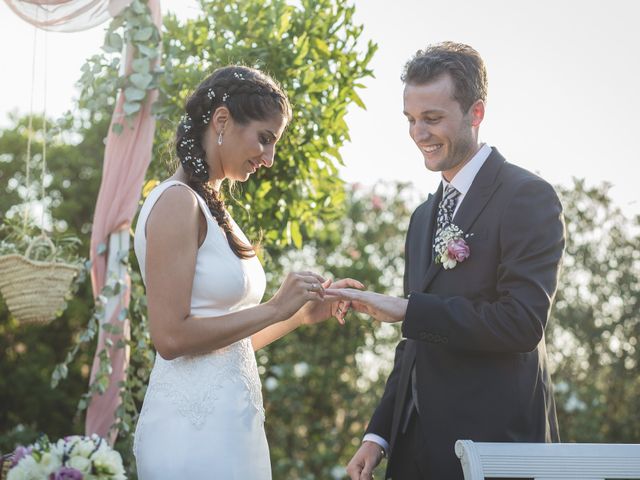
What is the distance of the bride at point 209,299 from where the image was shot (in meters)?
2.40

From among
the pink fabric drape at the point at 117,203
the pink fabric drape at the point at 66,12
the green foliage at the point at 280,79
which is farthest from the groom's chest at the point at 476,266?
the pink fabric drape at the point at 66,12

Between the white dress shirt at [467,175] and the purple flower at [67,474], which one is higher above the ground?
the white dress shirt at [467,175]

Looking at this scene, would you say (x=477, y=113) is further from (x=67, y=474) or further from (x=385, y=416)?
(x=67, y=474)

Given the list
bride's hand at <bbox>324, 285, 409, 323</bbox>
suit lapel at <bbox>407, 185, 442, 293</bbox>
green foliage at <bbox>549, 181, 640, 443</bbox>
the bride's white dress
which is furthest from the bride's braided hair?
green foliage at <bbox>549, 181, 640, 443</bbox>

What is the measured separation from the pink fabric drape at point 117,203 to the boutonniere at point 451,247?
197 centimetres

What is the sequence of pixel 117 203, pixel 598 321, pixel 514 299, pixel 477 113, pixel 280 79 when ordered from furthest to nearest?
1. pixel 598 321
2. pixel 117 203
3. pixel 280 79
4. pixel 477 113
5. pixel 514 299

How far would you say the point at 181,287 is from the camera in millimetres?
2377

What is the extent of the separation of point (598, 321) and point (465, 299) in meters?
4.27

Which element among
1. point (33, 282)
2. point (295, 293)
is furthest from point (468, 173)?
point (33, 282)

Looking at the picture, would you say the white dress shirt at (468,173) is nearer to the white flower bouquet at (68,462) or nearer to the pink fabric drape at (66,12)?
the white flower bouquet at (68,462)

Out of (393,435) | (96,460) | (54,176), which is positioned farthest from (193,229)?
→ (54,176)

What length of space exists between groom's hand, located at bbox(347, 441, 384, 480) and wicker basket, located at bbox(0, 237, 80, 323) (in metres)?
1.81

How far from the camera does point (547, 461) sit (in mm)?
2064

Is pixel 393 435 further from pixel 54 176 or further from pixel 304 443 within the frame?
pixel 54 176
